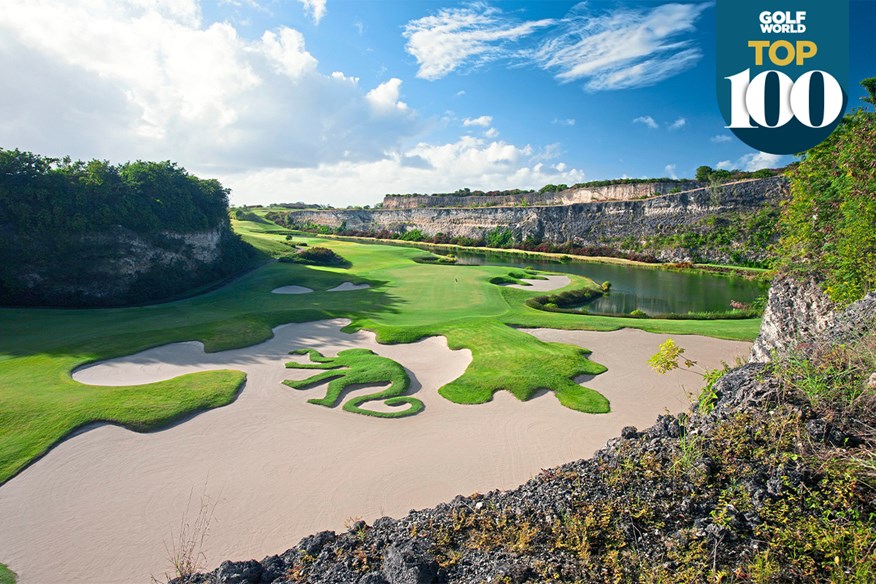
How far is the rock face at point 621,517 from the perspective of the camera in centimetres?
492

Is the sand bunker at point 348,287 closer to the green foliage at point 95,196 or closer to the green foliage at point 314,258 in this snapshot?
the green foliage at point 314,258

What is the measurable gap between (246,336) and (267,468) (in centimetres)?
1097

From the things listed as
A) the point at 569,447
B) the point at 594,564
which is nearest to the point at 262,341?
the point at 569,447

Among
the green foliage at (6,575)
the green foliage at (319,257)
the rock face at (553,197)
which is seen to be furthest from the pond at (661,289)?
the green foliage at (6,575)

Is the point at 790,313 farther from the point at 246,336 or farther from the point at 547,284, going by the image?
the point at 547,284

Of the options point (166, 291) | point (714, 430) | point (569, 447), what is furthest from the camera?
point (166, 291)

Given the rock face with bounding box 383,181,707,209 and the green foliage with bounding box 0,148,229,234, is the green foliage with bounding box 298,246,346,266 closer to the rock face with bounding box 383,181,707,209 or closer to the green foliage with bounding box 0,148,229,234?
the green foliage with bounding box 0,148,229,234

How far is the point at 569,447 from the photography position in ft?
35.1

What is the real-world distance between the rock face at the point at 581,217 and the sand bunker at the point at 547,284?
1132 inches

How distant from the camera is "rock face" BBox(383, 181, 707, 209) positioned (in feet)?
215

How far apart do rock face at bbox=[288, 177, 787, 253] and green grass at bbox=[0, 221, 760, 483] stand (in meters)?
33.0

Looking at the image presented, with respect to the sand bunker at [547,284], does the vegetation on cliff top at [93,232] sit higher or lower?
higher

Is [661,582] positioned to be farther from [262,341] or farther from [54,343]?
[54,343]

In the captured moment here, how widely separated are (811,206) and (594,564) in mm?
13803
